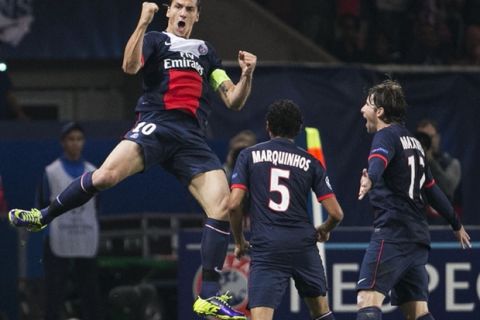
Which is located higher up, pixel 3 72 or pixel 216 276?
pixel 3 72

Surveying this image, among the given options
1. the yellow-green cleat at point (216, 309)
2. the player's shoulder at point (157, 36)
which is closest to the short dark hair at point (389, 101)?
the player's shoulder at point (157, 36)

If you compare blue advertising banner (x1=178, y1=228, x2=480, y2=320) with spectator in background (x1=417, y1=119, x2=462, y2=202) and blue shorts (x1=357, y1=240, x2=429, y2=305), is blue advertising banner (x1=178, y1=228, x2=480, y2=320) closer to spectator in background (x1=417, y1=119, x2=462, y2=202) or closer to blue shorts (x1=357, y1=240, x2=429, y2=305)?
spectator in background (x1=417, y1=119, x2=462, y2=202)

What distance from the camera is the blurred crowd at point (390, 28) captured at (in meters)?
18.5

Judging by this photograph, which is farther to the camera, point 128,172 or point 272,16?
point 272,16

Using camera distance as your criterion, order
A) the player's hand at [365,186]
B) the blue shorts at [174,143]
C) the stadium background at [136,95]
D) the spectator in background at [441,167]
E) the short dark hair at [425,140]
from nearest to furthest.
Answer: the player's hand at [365,186], the blue shorts at [174,143], the short dark hair at [425,140], the spectator in background at [441,167], the stadium background at [136,95]

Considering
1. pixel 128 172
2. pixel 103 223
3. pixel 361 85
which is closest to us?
pixel 128 172

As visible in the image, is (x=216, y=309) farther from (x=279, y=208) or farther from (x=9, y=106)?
(x=9, y=106)

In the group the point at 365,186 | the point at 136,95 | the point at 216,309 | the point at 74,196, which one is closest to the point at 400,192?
the point at 365,186

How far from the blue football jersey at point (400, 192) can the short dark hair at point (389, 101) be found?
0.26 feet

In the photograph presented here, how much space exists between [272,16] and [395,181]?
25.3 feet

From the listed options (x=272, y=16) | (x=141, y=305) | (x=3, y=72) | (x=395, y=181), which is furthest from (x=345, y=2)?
(x=395, y=181)

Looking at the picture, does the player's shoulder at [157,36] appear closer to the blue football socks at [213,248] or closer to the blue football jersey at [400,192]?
the blue football socks at [213,248]

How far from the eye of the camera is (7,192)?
16.2m

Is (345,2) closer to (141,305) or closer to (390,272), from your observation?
(141,305)
